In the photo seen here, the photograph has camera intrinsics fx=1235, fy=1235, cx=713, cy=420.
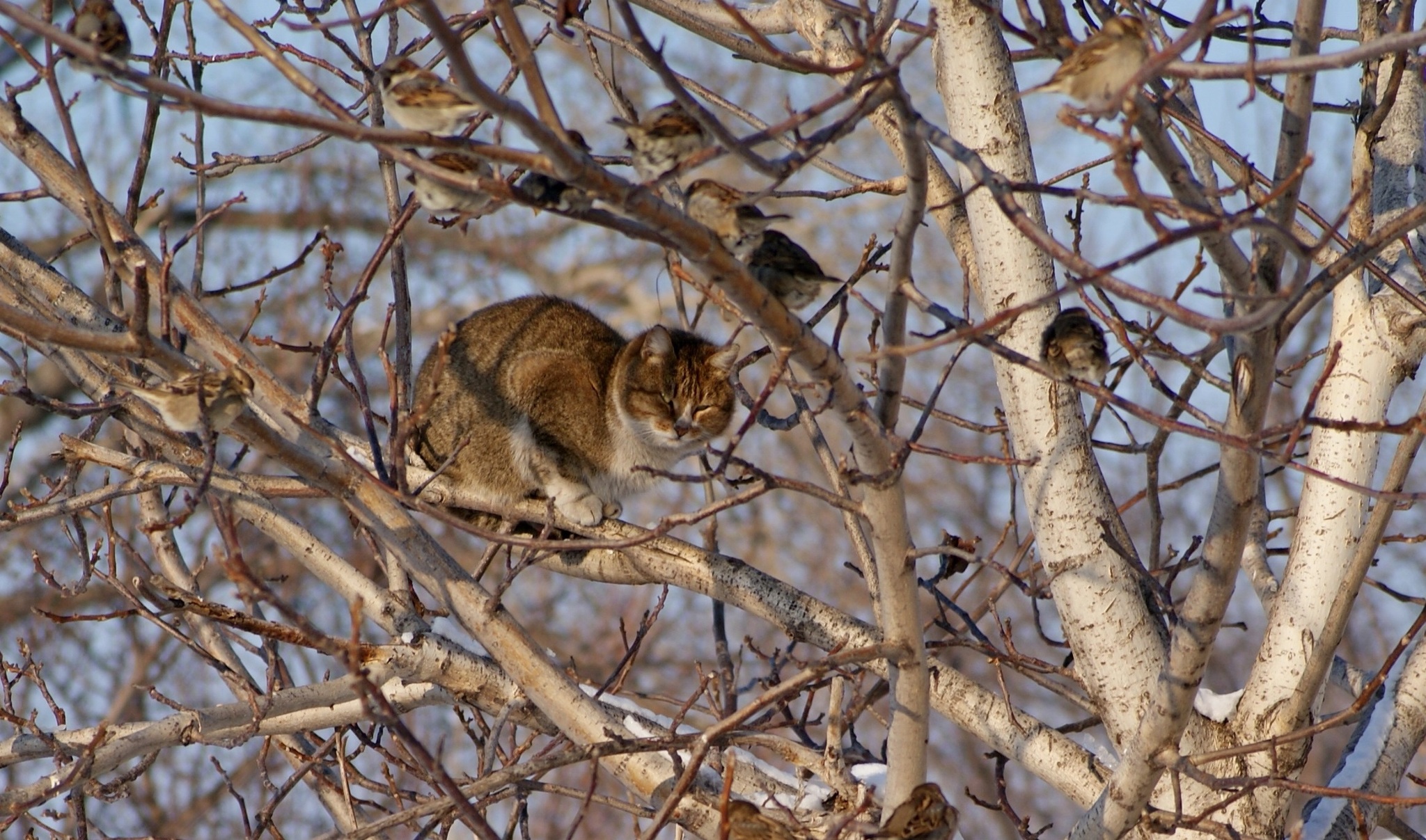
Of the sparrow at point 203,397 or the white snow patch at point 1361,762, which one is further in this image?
the white snow patch at point 1361,762

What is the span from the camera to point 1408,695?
3113 mm

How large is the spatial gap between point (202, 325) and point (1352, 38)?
3142mm

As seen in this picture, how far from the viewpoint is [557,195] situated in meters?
1.82

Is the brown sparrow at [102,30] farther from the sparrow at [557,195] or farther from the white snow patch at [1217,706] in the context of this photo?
the white snow patch at [1217,706]

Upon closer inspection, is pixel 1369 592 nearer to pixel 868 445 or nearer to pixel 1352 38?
pixel 1352 38

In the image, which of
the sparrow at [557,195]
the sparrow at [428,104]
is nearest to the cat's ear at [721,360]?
the sparrow at [428,104]

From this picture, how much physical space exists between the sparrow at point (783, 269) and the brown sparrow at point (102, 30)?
1.20 meters

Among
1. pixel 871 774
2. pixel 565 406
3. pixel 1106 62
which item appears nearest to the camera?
pixel 1106 62

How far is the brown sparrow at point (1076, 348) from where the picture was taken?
2531mm

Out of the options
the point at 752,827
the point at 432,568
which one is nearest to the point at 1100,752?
the point at 752,827

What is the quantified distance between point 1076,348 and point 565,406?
255 centimetres

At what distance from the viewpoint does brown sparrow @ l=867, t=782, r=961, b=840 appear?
7.89ft

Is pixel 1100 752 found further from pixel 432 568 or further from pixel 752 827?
pixel 432 568

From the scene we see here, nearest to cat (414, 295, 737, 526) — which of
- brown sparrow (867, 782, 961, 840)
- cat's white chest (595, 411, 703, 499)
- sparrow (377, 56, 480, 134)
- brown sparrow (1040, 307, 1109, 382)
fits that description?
cat's white chest (595, 411, 703, 499)
